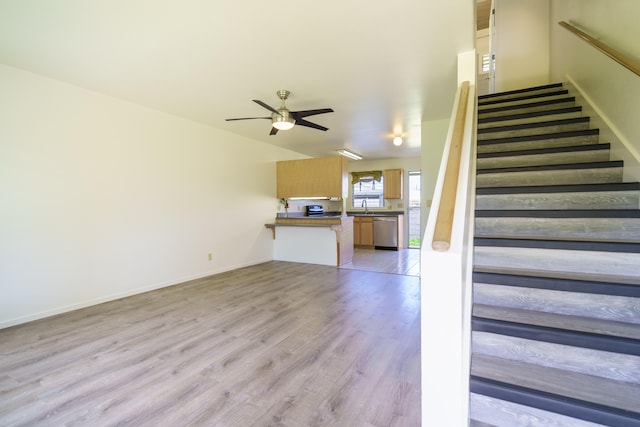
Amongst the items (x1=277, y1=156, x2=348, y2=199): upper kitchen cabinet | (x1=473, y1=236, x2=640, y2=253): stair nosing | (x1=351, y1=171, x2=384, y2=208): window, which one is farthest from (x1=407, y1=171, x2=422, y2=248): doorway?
(x1=473, y1=236, x2=640, y2=253): stair nosing

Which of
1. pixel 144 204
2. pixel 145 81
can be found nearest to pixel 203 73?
pixel 145 81

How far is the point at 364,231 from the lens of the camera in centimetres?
798

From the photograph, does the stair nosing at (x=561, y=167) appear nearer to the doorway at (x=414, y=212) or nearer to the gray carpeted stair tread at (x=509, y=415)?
the gray carpeted stair tread at (x=509, y=415)

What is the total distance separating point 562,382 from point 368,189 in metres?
7.58

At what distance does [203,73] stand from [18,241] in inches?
99.5

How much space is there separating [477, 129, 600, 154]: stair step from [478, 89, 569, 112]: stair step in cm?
93

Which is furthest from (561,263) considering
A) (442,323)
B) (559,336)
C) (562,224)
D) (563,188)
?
(442,323)

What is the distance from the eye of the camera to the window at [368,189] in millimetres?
8562

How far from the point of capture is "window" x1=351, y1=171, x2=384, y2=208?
8562 mm

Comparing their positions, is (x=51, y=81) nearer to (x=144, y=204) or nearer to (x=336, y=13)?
(x=144, y=204)

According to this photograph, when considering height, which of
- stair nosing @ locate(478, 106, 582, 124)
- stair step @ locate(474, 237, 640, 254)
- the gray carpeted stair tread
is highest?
stair nosing @ locate(478, 106, 582, 124)

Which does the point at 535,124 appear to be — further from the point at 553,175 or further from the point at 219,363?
the point at 219,363

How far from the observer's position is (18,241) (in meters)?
2.86

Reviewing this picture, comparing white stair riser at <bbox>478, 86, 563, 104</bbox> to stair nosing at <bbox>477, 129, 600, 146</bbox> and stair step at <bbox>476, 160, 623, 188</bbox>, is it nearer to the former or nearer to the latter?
stair nosing at <bbox>477, 129, 600, 146</bbox>
